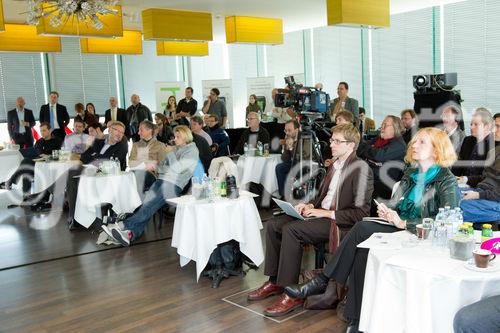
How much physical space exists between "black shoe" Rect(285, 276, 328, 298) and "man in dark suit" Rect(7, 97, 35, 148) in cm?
899

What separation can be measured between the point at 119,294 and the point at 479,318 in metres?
2.81

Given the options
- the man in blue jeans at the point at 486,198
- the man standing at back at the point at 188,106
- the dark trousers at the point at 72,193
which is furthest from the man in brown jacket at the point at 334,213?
the man standing at back at the point at 188,106

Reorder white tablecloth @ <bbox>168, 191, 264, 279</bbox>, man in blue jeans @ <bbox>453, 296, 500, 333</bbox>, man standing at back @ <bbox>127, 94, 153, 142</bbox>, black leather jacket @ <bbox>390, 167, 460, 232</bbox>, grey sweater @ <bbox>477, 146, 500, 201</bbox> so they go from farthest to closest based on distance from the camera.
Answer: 1. man standing at back @ <bbox>127, 94, 153, 142</bbox>
2. white tablecloth @ <bbox>168, 191, 264, 279</bbox>
3. grey sweater @ <bbox>477, 146, 500, 201</bbox>
4. black leather jacket @ <bbox>390, 167, 460, 232</bbox>
5. man in blue jeans @ <bbox>453, 296, 500, 333</bbox>

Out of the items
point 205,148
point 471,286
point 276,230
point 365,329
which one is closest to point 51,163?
point 205,148

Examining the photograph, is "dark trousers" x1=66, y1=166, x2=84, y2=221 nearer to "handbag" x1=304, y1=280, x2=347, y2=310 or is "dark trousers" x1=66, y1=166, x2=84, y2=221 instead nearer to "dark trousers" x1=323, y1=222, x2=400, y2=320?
"handbag" x1=304, y1=280, x2=347, y2=310

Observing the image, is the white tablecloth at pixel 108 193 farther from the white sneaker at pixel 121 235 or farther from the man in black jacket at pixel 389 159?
the man in black jacket at pixel 389 159

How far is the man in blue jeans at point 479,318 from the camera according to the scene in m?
2.19

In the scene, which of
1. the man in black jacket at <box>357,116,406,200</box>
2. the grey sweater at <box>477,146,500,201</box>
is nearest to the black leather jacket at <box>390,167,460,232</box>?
the grey sweater at <box>477,146,500,201</box>

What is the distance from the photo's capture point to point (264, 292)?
150 inches

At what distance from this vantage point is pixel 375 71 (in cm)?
1123

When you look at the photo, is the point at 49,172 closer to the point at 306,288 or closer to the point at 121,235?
the point at 121,235

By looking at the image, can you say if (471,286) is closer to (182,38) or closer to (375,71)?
(182,38)

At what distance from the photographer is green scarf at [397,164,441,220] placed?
2.92 metres

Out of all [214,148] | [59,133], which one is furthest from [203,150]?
[59,133]
